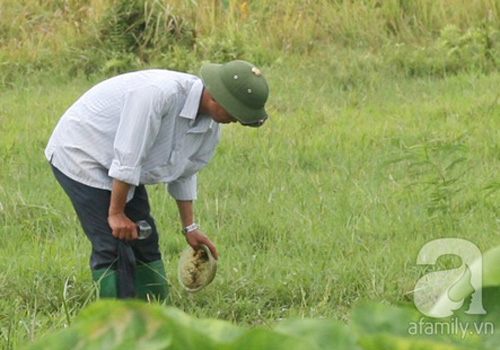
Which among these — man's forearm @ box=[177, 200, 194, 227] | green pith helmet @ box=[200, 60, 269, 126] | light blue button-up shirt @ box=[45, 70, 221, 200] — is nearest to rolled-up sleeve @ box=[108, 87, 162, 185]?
light blue button-up shirt @ box=[45, 70, 221, 200]

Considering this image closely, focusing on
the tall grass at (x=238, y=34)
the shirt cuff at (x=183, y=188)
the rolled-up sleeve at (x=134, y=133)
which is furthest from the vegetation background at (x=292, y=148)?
the rolled-up sleeve at (x=134, y=133)

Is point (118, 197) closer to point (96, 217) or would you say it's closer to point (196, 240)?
point (96, 217)

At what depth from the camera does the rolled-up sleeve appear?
4355mm

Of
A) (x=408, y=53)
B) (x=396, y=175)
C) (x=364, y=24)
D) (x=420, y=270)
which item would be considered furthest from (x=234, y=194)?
(x=364, y=24)

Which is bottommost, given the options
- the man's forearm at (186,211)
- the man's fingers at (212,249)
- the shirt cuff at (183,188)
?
the man's fingers at (212,249)

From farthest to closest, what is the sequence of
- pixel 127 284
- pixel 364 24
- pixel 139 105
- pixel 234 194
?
pixel 364 24 → pixel 234 194 → pixel 127 284 → pixel 139 105

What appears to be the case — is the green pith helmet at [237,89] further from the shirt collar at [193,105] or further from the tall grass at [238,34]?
the tall grass at [238,34]

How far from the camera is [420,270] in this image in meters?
5.00

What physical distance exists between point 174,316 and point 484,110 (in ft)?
23.3

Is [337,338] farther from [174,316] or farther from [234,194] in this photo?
[234,194]

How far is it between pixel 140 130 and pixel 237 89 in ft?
1.49

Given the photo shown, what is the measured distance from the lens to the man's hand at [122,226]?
4.55 m

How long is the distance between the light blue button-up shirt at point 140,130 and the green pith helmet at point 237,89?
0.23 feet

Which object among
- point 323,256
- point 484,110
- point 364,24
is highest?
point 364,24
